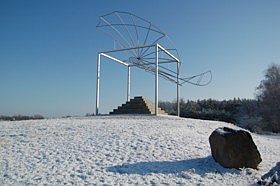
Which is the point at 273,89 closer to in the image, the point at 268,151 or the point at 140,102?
the point at 140,102

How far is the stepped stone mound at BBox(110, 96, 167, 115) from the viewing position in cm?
2222

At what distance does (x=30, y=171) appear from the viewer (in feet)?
29.2

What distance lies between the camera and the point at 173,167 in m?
9.46

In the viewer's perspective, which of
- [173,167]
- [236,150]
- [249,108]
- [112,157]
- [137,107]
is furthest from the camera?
[249,108]

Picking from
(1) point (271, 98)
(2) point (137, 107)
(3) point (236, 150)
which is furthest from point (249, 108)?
(3) point (236, 150)

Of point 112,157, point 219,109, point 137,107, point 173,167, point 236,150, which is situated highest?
point 219,109

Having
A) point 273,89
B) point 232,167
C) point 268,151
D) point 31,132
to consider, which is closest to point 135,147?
point 232,167

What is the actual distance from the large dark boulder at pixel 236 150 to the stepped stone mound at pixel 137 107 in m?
12.0

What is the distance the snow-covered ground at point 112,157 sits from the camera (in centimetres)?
852

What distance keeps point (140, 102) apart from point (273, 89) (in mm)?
27096

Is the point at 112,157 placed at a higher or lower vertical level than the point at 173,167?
higher

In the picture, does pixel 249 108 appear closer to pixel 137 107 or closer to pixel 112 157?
pixel 137 107

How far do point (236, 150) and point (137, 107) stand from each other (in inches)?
524

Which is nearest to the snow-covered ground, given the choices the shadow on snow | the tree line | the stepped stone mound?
the shadow on snow
